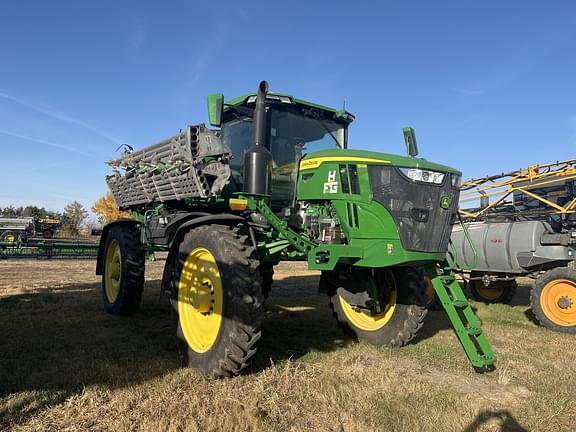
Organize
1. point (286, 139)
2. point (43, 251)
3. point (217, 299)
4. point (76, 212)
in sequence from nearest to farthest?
point (217, 299) → point (286, 139) → point (43, 251) → point (76, 212)

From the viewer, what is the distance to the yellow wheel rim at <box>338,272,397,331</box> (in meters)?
5.57

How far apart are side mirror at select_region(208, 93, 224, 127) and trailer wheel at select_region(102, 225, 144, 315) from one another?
2.83 m

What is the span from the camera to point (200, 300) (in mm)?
4422

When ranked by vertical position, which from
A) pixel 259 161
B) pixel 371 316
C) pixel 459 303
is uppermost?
pixel 259 161

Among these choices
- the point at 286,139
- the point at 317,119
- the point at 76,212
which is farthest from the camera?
the point at 76,212

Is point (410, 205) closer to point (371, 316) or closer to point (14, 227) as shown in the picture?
point (371, 316)

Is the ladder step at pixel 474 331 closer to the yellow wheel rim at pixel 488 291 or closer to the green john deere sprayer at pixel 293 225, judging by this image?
the green john deere sprayer at pixel 293 225

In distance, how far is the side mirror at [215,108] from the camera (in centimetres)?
470

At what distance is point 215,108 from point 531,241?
6.75m

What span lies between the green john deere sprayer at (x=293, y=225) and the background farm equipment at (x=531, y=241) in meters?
2.59

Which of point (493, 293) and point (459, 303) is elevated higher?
point (459, 303)

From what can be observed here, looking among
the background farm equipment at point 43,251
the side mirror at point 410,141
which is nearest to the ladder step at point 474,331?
the side mirror at point 410,141

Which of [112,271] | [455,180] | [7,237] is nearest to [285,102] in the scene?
[455,180]

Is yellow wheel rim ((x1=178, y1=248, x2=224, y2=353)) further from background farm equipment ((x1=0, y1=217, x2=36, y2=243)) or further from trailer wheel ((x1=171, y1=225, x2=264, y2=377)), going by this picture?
background farm equipment ((x1=0, y1=217, x2=36, y2=243))
